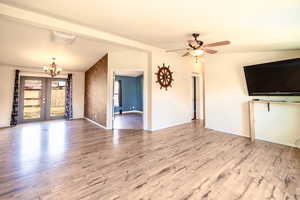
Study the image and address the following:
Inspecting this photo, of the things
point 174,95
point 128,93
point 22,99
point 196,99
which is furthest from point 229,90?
point 22,99

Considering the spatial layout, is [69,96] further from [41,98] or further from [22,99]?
[22,99]

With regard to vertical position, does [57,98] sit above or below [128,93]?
below

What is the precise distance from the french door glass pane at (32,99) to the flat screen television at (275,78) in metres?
8.51

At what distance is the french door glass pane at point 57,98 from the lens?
6855 mm

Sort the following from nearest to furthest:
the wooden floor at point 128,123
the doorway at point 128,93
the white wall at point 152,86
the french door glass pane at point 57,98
Result: 1. the white wall at point 152,86
2. the wooden floor at point 128,123
3. the french door glass pane at point 57,98
4. the doorway at point 128,93

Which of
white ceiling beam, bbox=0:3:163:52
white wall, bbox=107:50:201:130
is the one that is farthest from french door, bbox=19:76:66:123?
white ceiling beam, bbox=0:3:163:52

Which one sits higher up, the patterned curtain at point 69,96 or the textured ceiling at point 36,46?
the textured ceiling at point 36,46

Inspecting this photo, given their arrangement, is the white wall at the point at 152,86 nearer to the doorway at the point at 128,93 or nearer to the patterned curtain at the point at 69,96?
the patterned curtain at the point at 69,96

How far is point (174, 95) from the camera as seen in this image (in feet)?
17.2

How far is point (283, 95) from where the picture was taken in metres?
3.22

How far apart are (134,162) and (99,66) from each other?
439 cm

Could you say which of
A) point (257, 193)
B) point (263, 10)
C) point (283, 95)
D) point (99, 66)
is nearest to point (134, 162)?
point (257, 193)

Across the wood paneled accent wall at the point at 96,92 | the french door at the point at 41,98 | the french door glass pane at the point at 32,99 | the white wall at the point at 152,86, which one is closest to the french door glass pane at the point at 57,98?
the french door at the point at 41,98

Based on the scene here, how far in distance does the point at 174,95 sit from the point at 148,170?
3.46 m
